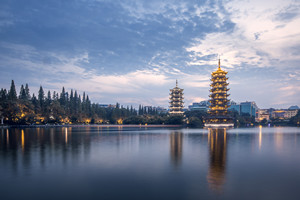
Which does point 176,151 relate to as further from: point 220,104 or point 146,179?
point 220,104

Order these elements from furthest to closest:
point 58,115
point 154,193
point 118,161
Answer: point 58,115
point 118,161
point 154,193

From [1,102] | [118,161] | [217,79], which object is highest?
[217,79]

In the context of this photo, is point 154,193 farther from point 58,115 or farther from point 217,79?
point 217,79

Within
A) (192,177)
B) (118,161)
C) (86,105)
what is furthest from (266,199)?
(86,105)

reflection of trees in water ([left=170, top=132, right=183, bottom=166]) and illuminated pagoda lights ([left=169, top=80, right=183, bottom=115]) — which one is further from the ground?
illuminated pagoda lights ([left=169, top=80, right=183, bottom=115])

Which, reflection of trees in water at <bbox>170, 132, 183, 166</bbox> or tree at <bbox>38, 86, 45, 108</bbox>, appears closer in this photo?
reflection of trees in water at <bbox>170, 132, 183, 166</bbox>

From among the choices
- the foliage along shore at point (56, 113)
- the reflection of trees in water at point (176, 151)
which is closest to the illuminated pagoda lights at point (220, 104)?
the foliage along shore at point (56, 113)

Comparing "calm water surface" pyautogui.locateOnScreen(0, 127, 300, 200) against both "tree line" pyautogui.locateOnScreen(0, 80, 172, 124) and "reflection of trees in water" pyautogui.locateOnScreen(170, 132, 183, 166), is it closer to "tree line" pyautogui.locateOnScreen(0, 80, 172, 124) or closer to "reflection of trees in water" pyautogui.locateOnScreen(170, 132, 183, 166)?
"reflection of trees in water" pyautogui.locateOnScreen(170, 132, 183, 166)

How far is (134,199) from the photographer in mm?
7789

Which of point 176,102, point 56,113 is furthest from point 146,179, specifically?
point 176,102

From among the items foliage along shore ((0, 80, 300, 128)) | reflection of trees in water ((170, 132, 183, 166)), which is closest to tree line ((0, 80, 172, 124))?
foliage along shore ((0, 80, 300, 128))

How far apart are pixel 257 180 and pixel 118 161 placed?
8595 millimetres

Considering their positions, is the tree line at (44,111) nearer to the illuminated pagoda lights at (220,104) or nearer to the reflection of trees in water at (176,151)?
the illuminated pagoda lights at (220,104)

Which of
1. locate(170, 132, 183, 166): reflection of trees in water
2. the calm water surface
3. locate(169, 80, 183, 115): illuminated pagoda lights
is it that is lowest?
locate(170, 132, 183, 166): reflection of trees in water
